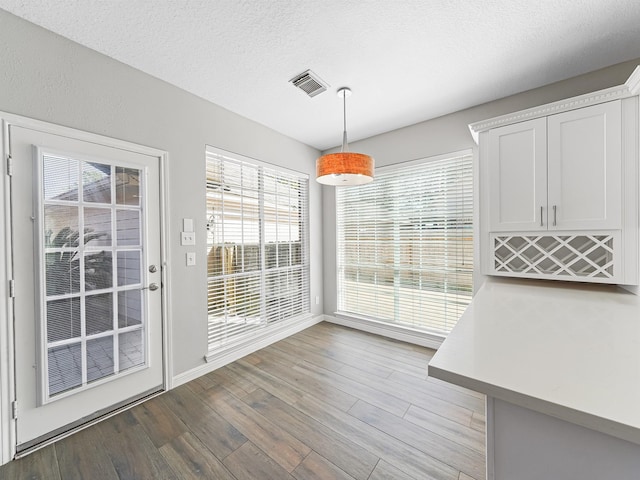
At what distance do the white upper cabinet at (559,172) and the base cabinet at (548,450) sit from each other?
5.41 feet

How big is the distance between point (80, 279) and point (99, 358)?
62 centimetres

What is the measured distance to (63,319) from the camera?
5.69 ft

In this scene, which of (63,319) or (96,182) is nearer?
(63,319)

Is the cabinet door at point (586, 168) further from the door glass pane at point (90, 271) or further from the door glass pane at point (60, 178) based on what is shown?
the door glass pane at point (60, 178)

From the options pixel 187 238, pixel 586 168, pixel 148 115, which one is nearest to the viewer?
pixel 586 168

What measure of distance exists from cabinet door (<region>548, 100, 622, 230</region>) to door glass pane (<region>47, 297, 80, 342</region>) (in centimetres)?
350

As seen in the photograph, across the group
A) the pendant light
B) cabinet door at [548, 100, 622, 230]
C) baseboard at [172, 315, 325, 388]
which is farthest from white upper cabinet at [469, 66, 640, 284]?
baseboard at [172, 315, 325, 388]

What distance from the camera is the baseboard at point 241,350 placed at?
2.41 m

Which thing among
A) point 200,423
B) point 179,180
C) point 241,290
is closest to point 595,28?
point 179,180

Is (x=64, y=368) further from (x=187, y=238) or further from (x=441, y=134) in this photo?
(x=441, y=134)

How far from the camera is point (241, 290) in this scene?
2.95 m

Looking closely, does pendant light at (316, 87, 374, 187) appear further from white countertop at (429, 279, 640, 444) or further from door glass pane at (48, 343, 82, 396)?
door glass pane at (48, 343, 82, 396)

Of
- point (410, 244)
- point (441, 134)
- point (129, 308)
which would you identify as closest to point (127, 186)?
point (129, 308)

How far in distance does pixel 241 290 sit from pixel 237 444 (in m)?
1.55
